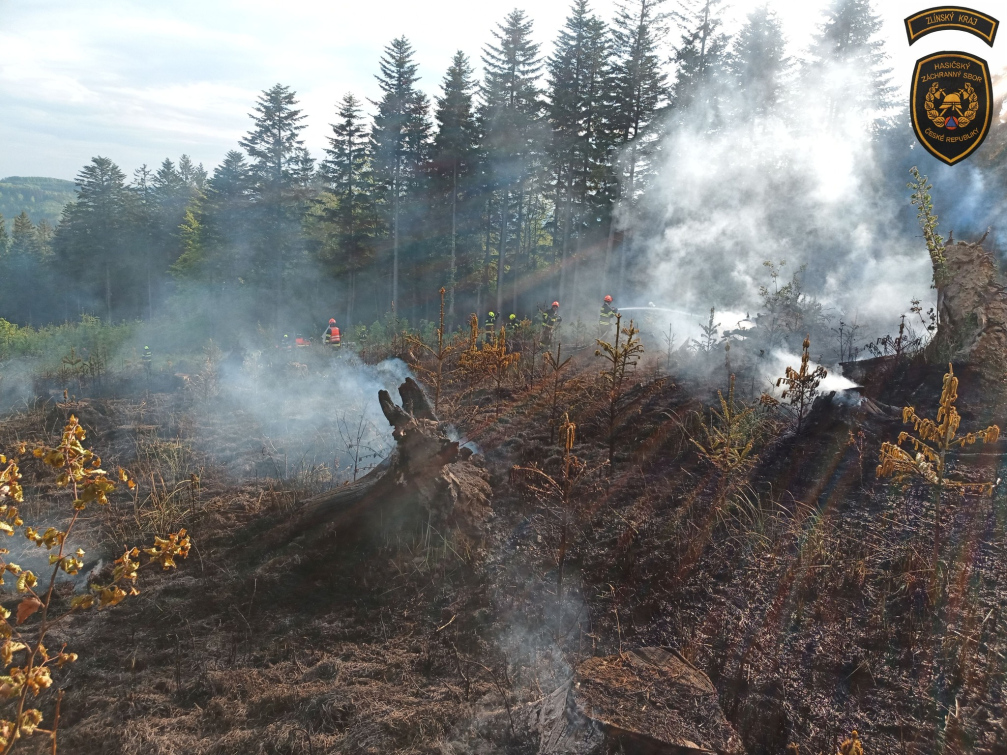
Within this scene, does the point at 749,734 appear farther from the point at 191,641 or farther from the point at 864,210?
the point at 864,210

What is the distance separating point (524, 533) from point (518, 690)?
183 cm

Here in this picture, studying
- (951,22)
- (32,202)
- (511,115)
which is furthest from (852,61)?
(32,202)

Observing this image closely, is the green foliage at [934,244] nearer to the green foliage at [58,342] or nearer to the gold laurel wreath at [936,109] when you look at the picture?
the gold laurel wreath at [936,109]

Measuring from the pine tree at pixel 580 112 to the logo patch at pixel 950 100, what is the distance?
1981 centimetres

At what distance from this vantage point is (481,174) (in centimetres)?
2647

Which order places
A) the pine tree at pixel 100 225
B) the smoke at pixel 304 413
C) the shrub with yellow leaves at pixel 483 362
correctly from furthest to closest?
1. the pine tree at pixel 100 225
2. the shrub with yellow leaves at pixel 483 362
3. the smoke at pixel 304 413

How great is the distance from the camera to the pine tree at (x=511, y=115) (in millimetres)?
25844

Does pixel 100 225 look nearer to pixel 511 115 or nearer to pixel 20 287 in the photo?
pixel 20 287

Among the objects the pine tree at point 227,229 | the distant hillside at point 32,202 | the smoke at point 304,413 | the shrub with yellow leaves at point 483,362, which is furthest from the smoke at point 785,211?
→ the distant hillside at point 32,202

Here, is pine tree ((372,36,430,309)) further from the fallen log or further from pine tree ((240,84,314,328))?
the fallen log

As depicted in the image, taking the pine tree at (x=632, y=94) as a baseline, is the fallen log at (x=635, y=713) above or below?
below

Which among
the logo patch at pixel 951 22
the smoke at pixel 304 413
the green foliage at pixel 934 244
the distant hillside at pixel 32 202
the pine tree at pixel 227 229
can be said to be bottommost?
the smoke at pixel 304 413

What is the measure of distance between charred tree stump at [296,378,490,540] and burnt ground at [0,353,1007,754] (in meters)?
0.17

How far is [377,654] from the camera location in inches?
135
